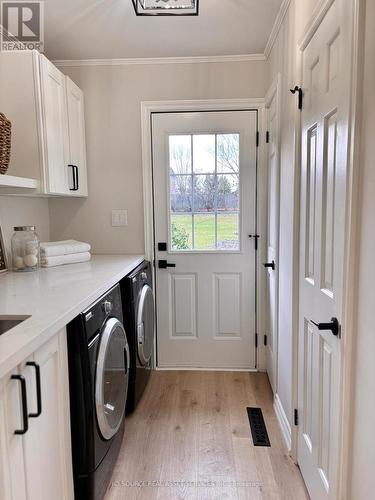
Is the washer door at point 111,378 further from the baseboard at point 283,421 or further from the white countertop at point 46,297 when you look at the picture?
the baseboard at point 283,421

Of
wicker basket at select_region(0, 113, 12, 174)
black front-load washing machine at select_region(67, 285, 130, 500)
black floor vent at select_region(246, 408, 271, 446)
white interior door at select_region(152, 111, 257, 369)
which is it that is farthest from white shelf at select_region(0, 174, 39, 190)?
black floor vent at select_region(246, 408, 271, 446)

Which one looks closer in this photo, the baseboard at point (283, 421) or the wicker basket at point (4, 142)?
the wicker basket at point (4, 142)

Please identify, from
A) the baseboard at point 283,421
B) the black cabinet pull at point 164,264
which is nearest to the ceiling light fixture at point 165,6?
the black cabinet pull at point 164,264

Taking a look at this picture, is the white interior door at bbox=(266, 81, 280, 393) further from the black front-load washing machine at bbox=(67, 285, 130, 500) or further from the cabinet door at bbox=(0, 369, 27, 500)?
the cabinet door at bbox=(0, 369, 27, 500)

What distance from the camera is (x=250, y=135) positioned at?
2635mm

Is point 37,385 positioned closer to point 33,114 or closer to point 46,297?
point 46,297

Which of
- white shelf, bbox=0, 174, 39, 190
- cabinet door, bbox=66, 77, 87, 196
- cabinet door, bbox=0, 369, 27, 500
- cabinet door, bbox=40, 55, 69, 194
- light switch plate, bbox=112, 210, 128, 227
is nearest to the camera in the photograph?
cabinet door, bbox=0, 369, 27, 500

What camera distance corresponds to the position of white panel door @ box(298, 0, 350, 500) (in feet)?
3.85

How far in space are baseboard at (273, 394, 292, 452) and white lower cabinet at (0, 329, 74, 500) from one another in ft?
3.77

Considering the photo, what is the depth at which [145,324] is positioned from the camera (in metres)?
2.35

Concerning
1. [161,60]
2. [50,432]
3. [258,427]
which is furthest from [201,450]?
[161,60]

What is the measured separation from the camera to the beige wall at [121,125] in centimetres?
261

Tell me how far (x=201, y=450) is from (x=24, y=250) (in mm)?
1552

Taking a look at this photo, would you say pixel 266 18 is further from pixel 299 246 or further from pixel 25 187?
pixel 25 187
